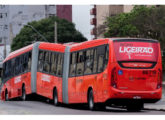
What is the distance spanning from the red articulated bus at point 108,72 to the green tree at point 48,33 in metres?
65.5

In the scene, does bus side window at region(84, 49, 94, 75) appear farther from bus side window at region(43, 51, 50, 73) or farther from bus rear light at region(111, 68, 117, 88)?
bus side window at region(43, 51, 50, 73)

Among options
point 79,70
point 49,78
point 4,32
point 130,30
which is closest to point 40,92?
point 49,78

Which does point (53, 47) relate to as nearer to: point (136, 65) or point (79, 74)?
point (79, 74)

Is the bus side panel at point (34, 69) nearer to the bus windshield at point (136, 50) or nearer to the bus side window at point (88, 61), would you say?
the bus side window at point (88, 61)

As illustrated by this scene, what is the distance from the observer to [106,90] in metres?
22.4

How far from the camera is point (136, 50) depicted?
74.0 ft

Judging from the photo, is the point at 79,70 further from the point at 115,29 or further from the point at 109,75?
the point at 115,29

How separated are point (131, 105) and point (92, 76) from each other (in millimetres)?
2222

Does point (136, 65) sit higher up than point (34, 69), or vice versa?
point (136, 65)

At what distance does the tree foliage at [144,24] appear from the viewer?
54928 millimetres

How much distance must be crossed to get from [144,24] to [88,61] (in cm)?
3284

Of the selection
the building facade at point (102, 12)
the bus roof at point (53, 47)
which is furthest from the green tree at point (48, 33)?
the bus roof at point (53, 47)

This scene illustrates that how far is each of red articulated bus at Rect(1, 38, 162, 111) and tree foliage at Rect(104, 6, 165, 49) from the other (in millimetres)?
26882

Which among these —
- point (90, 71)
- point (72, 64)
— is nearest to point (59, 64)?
point (72, 64)
